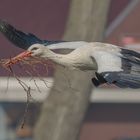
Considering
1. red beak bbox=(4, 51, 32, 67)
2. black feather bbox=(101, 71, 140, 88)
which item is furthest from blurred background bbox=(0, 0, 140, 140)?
black feather bbox=(101, 71, 140, 88)

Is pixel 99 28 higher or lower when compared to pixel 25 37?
lower

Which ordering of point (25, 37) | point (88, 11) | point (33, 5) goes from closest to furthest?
point (25, 37) < point (88, 11) < point (33, 5)

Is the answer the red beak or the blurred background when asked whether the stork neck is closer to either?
the red beak

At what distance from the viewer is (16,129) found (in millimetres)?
10016

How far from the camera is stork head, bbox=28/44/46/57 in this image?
3949 millimetres

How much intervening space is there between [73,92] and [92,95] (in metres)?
2.86

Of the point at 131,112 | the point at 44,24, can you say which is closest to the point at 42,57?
the point at 44,24

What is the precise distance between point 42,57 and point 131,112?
642cm

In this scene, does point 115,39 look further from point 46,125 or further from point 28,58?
point 28,58

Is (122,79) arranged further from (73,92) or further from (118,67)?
(73,92)

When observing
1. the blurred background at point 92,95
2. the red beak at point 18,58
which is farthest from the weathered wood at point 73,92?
the red beak at point 18,58

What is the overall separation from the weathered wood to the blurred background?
1.92 meters

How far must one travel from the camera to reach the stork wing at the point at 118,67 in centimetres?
363

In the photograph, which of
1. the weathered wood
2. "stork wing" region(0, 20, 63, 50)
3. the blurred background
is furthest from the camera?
the blurred background
